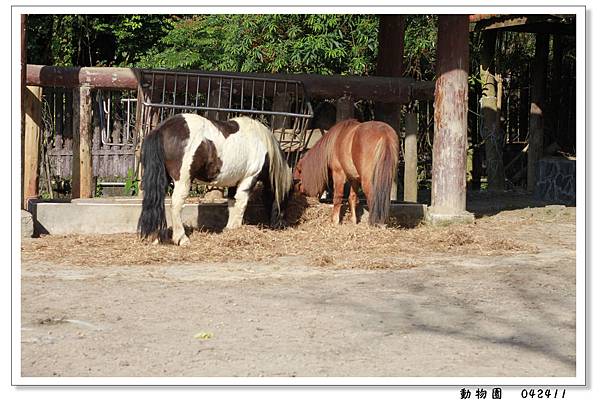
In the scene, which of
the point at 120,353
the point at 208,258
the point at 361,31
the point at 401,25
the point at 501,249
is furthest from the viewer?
the point at 361,31

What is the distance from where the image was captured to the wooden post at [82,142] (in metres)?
11.7

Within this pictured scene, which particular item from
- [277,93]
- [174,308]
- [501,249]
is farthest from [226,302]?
[277,93]

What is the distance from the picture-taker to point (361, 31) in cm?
1564

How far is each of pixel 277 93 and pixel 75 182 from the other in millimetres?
2874

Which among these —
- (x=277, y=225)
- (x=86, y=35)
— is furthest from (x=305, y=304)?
(x=86, y=35)

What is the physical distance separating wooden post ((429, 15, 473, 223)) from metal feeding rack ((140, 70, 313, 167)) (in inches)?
67.8

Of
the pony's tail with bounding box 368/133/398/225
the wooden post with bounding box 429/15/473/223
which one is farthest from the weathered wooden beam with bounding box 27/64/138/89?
the wooden post with bounding box 429/15/473/223

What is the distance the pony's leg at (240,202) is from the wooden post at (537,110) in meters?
8.27

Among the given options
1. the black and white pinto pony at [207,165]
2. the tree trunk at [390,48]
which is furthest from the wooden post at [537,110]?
the black and white pinto pony at [207,165]

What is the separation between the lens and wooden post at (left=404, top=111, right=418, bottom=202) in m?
13.1

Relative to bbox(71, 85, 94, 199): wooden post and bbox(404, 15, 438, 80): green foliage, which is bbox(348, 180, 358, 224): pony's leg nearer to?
bbox(71, 85, 94, 199): wooden post

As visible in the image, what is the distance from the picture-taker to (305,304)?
700 centimetres
